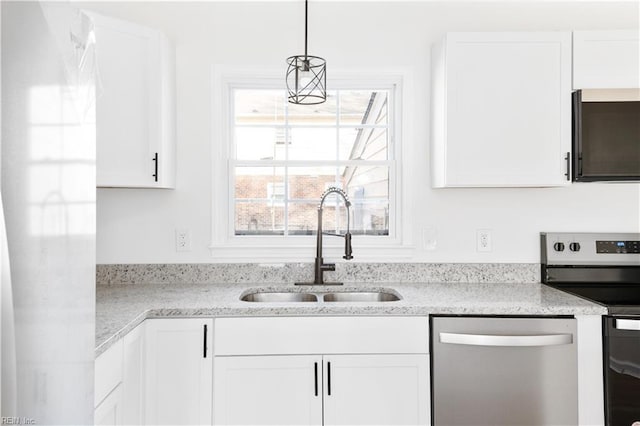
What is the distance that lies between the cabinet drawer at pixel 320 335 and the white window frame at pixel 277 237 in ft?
2.02

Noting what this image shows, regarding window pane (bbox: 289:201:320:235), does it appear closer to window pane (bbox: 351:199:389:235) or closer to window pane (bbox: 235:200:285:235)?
window pane (bbox: 235:200:285:235)

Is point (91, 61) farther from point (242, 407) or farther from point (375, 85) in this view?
point (375, 85)

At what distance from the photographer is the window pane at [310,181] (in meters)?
2.45

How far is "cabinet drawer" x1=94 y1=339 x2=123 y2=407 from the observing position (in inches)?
48.6

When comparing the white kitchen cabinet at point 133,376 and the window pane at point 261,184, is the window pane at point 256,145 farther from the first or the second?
the white kitchen cabinet at point 133,376

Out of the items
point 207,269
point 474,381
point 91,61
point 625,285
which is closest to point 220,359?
point 207,269

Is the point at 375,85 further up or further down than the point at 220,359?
further up

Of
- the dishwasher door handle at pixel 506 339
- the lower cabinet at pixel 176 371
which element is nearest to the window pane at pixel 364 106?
the dishwasher door handle at pixel 506 339

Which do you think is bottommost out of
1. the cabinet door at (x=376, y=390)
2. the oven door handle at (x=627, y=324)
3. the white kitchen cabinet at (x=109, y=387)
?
the cabinet door at (x=376, y=390)

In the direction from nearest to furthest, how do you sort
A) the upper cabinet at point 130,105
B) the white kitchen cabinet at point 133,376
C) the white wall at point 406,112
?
the white kitchen cabinet at point 133,376, the upper cabinet at point 130,105, the white wall at point 406,112

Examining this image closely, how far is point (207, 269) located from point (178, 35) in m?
1.28

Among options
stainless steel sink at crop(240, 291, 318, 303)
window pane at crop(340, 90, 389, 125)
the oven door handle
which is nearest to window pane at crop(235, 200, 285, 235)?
stainless steel sink at crop(240, 291, 318, 303)

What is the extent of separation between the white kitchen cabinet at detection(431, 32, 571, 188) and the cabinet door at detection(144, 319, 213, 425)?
138 centimetres

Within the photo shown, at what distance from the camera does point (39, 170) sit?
0.50 m
